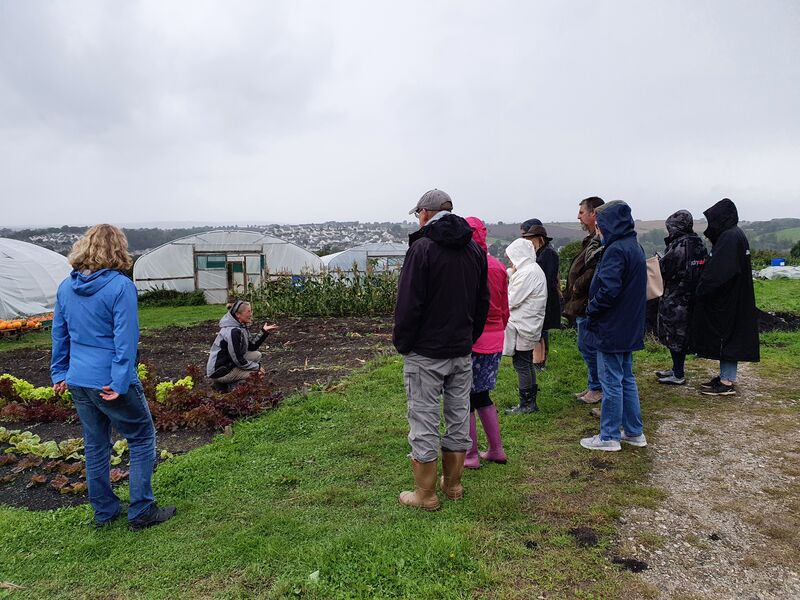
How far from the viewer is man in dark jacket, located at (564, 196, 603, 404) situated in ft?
18.7

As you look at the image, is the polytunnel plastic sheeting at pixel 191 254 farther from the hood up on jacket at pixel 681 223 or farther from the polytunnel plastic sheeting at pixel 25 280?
the hood up on jacket at pixel 681 223

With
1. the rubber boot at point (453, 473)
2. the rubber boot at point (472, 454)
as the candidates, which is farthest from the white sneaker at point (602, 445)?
the rubber boot at point (453, 473)

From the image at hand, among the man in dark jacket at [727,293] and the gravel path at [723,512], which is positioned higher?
the man in dark jacket at [727,293]

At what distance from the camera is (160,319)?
1875cm

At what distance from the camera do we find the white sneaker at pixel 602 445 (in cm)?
476

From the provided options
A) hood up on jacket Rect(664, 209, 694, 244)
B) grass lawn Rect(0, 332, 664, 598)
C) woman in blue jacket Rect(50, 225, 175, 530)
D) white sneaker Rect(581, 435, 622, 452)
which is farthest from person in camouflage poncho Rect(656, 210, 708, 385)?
woman in blue jacket Rect(50, 225, 175, 530)

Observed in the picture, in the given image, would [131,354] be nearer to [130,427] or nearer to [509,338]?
[130,427]

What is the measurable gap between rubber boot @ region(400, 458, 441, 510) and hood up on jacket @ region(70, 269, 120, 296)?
235 centimetres

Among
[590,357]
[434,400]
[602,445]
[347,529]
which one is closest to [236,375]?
[347,529]

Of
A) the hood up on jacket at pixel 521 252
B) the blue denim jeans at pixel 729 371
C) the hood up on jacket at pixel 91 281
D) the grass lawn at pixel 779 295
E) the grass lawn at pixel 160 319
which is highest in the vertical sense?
the hood up on jacket at pixel 521 252

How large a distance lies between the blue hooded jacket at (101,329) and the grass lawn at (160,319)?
11109 millimetres

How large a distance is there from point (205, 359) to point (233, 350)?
3.45 metres

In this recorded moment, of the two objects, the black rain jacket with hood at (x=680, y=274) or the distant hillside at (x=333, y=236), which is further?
the distant hillside at (x=333, y=236)

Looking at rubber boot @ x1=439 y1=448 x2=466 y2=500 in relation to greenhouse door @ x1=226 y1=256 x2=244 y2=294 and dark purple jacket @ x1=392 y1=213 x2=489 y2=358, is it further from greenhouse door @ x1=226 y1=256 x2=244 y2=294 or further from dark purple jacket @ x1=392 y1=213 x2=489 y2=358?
greenhouse door @ x1=226 y1=256 x2=244 y2=294
